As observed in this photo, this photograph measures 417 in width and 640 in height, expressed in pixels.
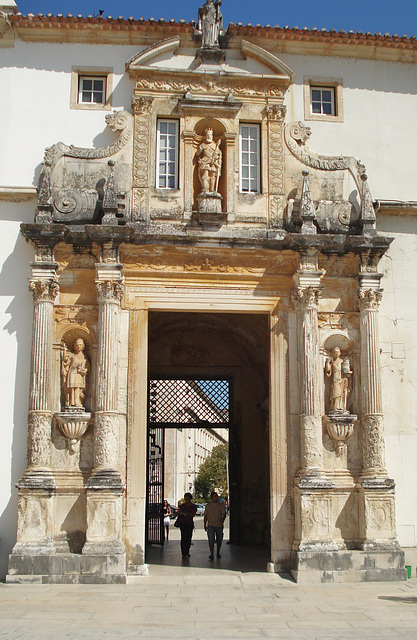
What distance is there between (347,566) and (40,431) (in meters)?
5.69

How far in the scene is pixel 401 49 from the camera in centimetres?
1546

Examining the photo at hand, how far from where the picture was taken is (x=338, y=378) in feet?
45.1

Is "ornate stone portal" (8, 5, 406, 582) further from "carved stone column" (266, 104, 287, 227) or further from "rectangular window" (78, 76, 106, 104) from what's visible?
"rectangular window" (78, 76, 106, 104)

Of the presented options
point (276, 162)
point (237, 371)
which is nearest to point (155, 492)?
point (237, 371)

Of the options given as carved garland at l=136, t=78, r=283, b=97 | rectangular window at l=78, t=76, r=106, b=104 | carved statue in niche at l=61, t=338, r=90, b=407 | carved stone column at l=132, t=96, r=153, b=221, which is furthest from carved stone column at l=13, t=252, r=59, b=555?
carved garland at l=136, t=78, r=283, b=97

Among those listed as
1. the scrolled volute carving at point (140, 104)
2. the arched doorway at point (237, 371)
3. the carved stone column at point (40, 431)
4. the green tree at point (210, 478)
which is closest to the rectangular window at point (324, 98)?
the scrolled volute carving at point (140, 104)

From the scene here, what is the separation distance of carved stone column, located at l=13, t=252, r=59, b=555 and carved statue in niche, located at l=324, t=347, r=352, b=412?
16.6 ft

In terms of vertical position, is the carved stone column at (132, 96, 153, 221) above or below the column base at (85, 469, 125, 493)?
above

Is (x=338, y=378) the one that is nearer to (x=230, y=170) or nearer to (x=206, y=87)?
(x=230, y=170)

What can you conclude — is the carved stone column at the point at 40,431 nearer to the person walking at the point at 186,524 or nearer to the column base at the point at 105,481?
the column base at the point at 105,481

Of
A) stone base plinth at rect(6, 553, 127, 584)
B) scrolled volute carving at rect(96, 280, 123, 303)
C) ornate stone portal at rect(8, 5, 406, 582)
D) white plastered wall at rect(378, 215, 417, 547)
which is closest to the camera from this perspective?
stone base plinth at rect(6, 553, 127, 584)

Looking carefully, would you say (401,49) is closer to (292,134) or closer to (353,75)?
(353,75)

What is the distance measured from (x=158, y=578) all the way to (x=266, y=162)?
26.0 ft

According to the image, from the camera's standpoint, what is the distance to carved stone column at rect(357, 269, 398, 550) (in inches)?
513
